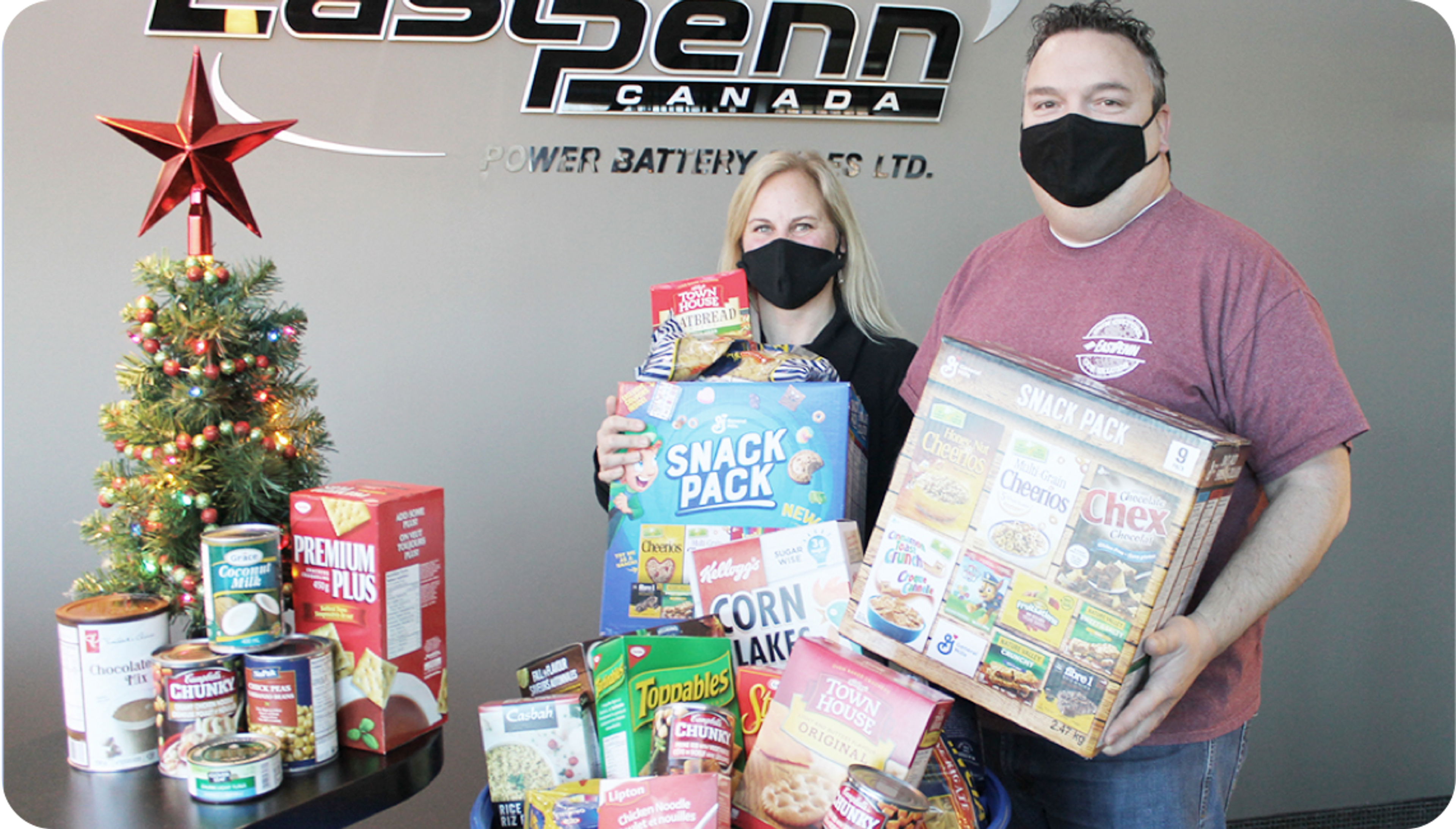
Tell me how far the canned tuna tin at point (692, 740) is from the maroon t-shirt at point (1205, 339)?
0.79m

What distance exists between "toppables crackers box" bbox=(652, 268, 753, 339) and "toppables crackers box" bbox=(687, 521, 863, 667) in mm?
455

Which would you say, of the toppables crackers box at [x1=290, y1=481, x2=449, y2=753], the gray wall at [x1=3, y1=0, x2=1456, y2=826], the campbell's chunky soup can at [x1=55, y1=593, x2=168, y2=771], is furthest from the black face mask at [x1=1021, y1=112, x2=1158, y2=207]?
the gray wall at [x1=3, y1=0, x2=1456, y2=826]

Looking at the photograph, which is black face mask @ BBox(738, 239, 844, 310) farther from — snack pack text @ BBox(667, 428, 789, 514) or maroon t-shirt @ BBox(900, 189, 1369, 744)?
snack pack text @ BBox(667, 428, 789, 514)

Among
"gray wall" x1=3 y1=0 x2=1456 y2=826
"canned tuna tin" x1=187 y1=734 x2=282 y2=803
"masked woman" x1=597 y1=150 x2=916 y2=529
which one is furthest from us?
"gray wall" x1=3 y1=0 x2=1456 y2=826

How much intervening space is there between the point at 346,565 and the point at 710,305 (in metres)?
0.76

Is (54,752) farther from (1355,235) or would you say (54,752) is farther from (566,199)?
(1355,235)

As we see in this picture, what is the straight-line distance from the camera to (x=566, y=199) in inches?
126

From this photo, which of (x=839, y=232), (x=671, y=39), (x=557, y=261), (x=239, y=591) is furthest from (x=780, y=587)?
(x=671, y=39)

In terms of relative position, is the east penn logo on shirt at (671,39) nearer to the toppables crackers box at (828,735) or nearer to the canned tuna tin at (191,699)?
the canned tuna tin at (191,699)

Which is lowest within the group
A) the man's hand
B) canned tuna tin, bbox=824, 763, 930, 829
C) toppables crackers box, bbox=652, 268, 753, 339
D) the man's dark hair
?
canned tuna tin, bbox=824, 763, 930, 829

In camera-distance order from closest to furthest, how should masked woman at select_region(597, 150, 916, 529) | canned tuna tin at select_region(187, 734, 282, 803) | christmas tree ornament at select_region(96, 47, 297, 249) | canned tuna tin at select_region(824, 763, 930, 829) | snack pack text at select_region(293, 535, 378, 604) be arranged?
canned tuna tin at select_region(824, 763, 930, 829) < canned tuna tin at select_region(187, 734, 282, 803) < snack pack text at select_region(293, 535, 378, 604) < christmas tree ornament at select_region(96, 47, 297, 249) < masked woman at select_region(597, 150, 916, 529)

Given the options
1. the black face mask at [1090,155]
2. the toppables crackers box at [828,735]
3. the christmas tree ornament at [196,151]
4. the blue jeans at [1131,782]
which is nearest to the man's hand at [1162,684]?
the toppables crackers box at [828,735]

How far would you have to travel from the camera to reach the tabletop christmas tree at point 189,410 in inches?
60.2

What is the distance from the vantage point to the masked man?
131 centimetres
